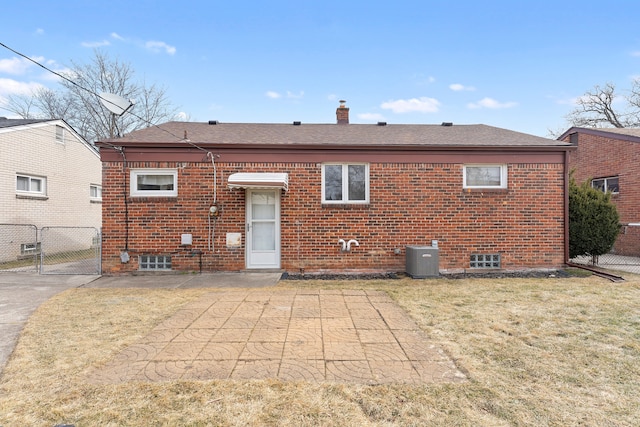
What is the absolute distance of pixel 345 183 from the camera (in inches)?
322

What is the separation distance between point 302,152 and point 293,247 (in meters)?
2.44

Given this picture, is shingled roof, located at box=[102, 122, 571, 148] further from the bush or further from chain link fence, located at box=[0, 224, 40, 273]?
chain link fence, located at box=[0, 224, 40, 273]

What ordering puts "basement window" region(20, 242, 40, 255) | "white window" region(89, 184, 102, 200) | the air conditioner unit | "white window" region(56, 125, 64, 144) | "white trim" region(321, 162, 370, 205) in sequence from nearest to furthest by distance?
the air conditioner unit < "white trim" region(321, 162, 370, 205) < "basement window" region(20, 242, 40, 255) < "white window" region(56, 125, 64, 144) < "white window" region(89, 184, 102, 200)

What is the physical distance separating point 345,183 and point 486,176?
148 inches

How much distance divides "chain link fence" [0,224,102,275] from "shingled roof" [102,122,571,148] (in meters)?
3.36

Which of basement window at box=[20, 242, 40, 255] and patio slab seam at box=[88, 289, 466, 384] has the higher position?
basement window at box=[20, 242, 40, 255]

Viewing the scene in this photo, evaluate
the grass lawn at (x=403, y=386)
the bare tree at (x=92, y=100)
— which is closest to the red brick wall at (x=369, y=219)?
the grass lawn at (x=403, y=386)

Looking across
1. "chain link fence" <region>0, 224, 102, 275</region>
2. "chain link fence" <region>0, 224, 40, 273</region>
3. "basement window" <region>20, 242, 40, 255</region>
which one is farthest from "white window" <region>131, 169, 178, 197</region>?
"basement window" <region>20, 242, 40, 255</region>

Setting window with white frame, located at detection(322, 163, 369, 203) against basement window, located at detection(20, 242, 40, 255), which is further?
A: basement window, located at detection(20, 242, 40, 255)

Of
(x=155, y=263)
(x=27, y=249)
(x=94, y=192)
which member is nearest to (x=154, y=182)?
(x=155, y=263)

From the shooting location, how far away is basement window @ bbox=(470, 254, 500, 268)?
27.0 ft

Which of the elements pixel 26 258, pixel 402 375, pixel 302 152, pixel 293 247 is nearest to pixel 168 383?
pixel 402 375

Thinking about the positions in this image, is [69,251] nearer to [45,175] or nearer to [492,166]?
[45,175]

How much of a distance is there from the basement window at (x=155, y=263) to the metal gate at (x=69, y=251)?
1564 mm
